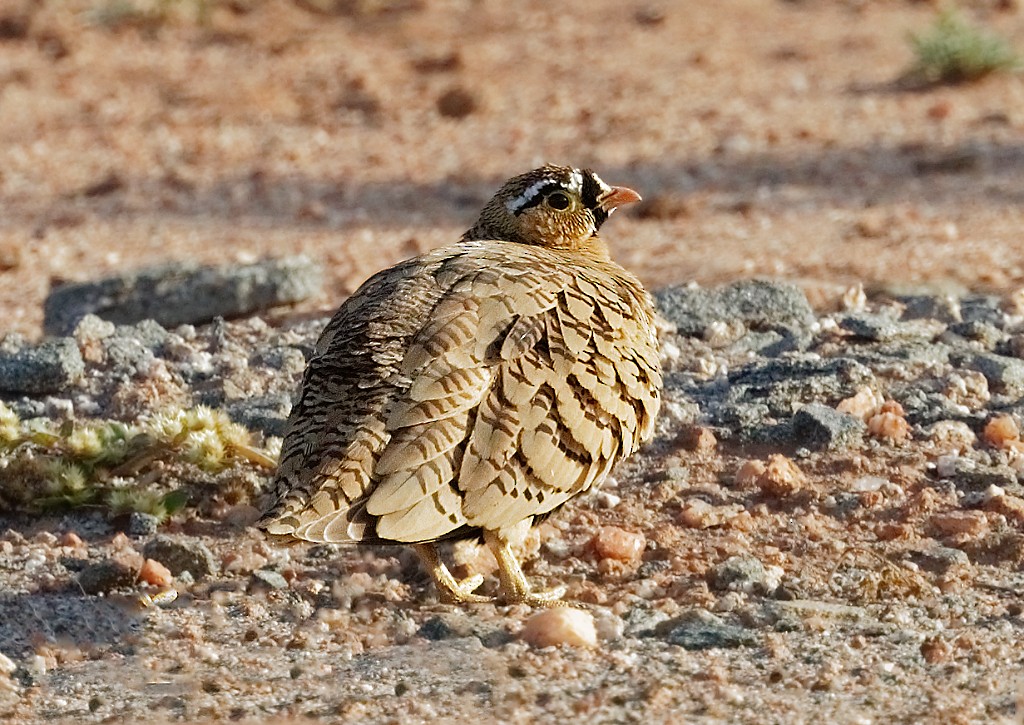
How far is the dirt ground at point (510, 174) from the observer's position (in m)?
4.71

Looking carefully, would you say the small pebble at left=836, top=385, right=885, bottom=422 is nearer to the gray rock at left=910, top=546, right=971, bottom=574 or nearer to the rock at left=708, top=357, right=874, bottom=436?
the rock at left=708, top=357, right=874, bottom=436

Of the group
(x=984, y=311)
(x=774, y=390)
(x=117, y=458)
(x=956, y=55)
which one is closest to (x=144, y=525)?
(x=117, y=458)

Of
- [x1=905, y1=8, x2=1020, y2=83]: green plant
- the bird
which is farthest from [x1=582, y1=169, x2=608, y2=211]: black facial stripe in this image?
[x1=905, y1=8, x2=1020, y2=83]: green plant

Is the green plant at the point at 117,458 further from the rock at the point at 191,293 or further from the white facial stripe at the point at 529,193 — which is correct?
the rock at the point at 191,293

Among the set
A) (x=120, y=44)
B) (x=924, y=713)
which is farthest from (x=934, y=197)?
(x=120, y=44)

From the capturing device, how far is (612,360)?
17.3ft

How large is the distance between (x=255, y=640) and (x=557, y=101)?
29.4ft

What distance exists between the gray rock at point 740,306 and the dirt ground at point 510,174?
40 cm

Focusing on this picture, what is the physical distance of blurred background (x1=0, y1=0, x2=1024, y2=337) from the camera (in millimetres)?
9875

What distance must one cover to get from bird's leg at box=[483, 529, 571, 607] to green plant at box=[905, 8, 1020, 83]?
9.18 m

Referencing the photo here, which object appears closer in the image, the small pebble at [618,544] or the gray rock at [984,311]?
the small pebble at [618,544]

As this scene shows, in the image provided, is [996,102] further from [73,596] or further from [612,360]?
[73,596]

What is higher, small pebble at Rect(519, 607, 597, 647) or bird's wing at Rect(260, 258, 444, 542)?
bird's wing at Rect(260, 258, 444, 542)

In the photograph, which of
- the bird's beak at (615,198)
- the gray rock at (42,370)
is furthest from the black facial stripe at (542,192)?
the gray rock at (42,370)
